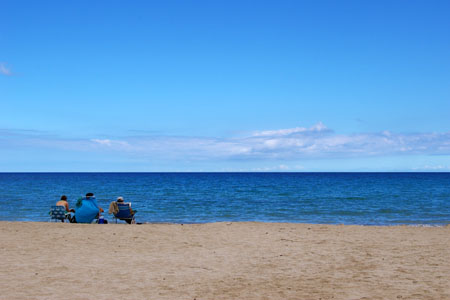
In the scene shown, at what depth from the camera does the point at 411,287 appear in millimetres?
7816

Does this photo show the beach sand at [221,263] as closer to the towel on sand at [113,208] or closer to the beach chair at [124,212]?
the towel on sand at [113,208]

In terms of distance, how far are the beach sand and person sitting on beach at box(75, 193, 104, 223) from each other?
163 centimetres

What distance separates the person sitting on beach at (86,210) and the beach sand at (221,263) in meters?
1.63

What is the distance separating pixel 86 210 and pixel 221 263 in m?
9.03

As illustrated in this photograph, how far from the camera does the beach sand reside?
7660mm

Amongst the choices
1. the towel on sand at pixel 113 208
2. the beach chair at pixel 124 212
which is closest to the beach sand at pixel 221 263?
the towel on sand at pixel 113 208

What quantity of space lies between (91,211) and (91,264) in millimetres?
7734

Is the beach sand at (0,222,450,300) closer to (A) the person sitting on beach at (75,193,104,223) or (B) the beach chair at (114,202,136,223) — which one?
(A) the person sitting on beach at (75,193,104,223)

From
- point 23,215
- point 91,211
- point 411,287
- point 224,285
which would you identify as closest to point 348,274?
point 411,287

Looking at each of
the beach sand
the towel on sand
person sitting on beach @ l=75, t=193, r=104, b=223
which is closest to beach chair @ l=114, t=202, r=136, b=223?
the towel on sand

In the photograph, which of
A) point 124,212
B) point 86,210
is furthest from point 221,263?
point 124,212

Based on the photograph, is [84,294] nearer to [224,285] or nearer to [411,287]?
[224,285]

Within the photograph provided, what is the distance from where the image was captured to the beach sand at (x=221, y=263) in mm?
7660

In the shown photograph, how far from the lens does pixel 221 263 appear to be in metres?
10.1
